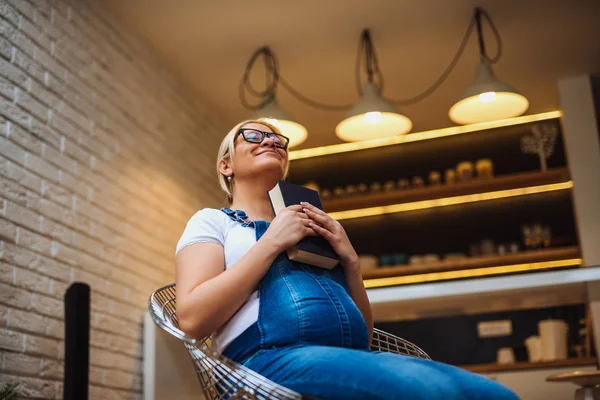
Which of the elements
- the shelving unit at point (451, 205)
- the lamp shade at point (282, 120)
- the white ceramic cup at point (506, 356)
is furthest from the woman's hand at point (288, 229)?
the white ceramic cup at point (506, 356)

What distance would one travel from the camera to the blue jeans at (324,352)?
1.16 meters

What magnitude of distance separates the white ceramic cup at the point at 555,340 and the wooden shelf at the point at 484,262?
58cm

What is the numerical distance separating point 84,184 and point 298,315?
2.33m

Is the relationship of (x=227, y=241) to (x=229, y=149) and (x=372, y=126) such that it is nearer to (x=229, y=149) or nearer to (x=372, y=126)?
(x=229, y=149)

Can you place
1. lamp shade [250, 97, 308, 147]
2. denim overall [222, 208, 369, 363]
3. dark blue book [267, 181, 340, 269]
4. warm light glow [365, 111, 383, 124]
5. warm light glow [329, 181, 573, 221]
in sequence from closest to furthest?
denim overall [222, 208, 369, 363] → dark blue book [267, 181, 340, 269] → warm light glow [365, 111, 383, 124] → lamp shade [250, 97, 308, 147] → warm light glow [329, 181, 573, 221]

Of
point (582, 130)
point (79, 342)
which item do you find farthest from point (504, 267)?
point (79, 342)

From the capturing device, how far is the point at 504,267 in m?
5.39

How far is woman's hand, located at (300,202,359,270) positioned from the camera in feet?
5.03

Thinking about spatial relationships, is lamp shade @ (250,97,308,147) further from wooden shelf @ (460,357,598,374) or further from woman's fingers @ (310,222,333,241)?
woman's fingers @ (310,222,333,241)

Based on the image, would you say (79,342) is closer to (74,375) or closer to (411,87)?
(74,375)

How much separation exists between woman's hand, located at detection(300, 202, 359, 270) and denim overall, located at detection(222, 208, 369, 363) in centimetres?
9

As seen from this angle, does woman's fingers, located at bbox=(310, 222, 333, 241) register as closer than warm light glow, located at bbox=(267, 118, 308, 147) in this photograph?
Yes

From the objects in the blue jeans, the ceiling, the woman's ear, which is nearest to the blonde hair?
the woman's ear

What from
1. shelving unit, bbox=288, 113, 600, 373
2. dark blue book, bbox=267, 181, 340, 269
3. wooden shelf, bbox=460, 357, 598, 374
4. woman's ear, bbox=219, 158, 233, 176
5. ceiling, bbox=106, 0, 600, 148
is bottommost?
wooden shelf, bbox=460, 357, 598, 374
